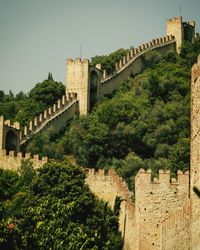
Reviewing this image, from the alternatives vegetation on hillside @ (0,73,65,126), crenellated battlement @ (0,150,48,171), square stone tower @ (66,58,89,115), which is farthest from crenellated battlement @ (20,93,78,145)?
crenellated battlement @ (0,150,48,171)

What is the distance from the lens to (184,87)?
2534 inches

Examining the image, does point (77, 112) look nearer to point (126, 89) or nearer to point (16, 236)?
point (126, 89)

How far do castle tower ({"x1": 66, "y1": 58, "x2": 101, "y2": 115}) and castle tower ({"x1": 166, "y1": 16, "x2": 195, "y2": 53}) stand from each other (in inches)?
615

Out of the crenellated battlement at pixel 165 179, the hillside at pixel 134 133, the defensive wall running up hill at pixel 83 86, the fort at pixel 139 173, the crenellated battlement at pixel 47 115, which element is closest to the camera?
the fort at pixel 139 173

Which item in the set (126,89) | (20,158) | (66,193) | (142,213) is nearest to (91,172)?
(66,193)

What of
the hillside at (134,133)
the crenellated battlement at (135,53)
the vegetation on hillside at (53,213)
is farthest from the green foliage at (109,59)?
the vegetation on hillside at (53,213)

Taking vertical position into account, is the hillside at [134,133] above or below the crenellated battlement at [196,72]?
above

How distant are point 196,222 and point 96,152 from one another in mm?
39358

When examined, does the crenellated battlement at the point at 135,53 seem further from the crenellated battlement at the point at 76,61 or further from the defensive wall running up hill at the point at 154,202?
the defensive wall running up hill at the point at 154,202

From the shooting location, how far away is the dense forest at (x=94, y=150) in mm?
32281

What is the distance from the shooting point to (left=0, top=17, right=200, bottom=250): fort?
16656 millimetres

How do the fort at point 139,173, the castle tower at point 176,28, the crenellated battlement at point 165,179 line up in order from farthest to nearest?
1. the castle tower at point 176,28
2. the crenellated battlement at point 165,179
3. the fort at point 139,173

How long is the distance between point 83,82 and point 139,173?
31.9 m

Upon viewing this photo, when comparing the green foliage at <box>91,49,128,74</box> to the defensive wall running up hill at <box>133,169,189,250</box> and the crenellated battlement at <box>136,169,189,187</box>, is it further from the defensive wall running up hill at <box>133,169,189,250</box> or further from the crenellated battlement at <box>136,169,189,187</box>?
the defensive wall running up hill at <box>133,169,189,250</box>
